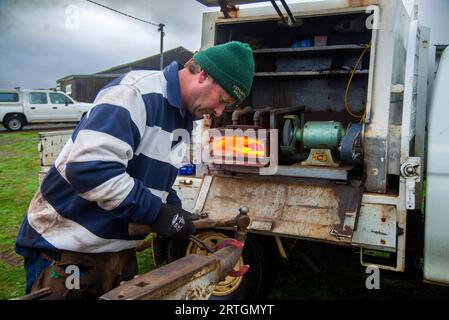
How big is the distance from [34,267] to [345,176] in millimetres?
1944

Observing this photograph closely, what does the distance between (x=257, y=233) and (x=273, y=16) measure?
163 cm

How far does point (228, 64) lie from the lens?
1.86m

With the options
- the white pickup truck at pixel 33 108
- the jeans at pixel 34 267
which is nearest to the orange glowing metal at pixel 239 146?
the jeans at pixel 34 267

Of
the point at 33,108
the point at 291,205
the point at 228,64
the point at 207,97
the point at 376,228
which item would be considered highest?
the point at 33,108

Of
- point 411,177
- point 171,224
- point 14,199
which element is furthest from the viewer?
point 14,199

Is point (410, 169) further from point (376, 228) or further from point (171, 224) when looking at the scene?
point (171, 224)

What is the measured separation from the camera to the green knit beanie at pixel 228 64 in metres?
1.86

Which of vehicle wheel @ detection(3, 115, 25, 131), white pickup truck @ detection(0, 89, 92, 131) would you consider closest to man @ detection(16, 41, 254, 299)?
white pickup truck @ detection(0, 89, 92, 131)

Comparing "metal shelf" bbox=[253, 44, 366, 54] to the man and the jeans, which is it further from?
the jeans

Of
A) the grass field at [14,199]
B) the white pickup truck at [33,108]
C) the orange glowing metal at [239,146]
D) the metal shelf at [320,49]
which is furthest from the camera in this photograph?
the white pickup truck at [33,108]

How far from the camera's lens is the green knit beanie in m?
1.86

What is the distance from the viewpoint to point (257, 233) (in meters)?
2.97

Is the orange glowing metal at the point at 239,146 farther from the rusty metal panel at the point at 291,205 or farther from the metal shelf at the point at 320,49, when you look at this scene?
the metal shelf at the point at 320,49

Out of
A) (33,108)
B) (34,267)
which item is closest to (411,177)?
(34,267)
